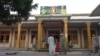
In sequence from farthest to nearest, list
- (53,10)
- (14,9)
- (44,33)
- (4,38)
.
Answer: (4,38) < (44,33) < (53,10) < (14,9)

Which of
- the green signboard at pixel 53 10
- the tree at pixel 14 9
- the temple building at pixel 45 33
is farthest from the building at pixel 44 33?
the tree at pixel 14 9

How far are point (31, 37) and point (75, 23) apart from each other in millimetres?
6071

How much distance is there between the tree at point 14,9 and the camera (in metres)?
8.67

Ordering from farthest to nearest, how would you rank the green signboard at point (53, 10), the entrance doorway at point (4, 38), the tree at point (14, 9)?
1. the entrance doorway at point (4, 38)
2. the green signboard at point (53, 10)
3. the tree at point (14, 9)

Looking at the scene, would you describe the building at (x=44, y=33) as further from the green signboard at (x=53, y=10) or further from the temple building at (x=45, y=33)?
the green signboard at (x=53, y=10)

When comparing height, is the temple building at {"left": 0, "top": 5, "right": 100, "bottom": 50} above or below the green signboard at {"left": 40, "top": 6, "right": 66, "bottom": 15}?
below

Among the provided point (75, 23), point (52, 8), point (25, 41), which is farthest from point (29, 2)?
point (25, 41)

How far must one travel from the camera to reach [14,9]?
9.05 m

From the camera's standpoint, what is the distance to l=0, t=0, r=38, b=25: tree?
867cm

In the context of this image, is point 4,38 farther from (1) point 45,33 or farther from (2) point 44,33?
(1) point 45,33

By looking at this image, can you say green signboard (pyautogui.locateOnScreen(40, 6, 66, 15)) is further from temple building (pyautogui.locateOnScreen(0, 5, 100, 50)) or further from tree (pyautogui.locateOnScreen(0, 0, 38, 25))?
tree (pyautogui.locateOnScreen(0, 0, 38, 25))

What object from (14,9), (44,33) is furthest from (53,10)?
(14,9)

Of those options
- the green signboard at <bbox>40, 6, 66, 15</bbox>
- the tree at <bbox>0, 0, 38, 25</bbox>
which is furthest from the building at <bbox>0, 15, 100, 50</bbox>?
the tree at <bbox>0, 0, 38, 25</bbox>

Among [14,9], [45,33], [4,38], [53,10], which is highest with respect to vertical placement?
[53,10]
